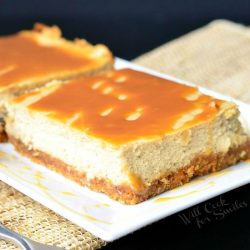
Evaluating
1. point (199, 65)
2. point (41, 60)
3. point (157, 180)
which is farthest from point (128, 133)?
point (199, 65)

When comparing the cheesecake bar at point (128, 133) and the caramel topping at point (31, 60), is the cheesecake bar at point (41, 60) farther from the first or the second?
the cheesecake bar at point (128, 133)

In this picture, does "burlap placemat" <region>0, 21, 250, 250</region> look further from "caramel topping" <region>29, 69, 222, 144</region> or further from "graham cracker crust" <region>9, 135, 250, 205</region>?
"caramel topping" <region>29, 69, 222, 144</region>

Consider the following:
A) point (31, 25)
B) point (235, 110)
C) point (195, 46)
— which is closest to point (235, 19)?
point (195, 46)

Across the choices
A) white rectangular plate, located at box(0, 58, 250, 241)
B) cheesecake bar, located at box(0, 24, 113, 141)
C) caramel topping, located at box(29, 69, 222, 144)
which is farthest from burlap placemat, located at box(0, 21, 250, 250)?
cheesecake bar, located at box(0, 24, 113, 141)

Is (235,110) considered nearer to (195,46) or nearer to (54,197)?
(54,197)

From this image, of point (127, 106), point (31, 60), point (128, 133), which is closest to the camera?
point (128, 133)

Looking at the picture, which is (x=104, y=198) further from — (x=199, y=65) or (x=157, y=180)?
(x=199, y=65)
